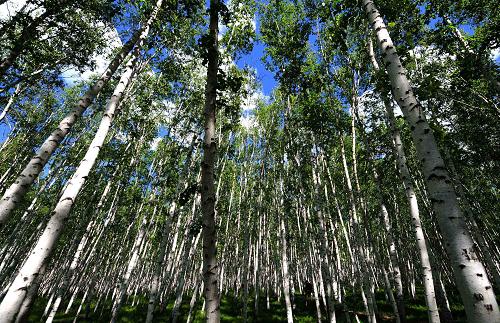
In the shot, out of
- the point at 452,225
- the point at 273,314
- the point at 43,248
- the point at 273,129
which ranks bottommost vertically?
the point at 273,314

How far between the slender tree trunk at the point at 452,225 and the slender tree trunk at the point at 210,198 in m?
2.51

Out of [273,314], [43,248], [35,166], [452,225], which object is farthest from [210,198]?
[273,314]

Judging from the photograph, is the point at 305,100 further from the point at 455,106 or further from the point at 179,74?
the point at 455,106

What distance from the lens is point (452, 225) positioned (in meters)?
2.61

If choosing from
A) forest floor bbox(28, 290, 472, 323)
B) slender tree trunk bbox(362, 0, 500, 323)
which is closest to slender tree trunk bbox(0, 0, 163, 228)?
slender tree trunk bbox(362, 0, 500, 323)

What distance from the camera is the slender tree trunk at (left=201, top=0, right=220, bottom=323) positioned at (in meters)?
2.96

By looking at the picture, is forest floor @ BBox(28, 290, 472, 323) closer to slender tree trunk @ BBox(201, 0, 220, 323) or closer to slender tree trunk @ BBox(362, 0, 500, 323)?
slender tree trunk @ BBox(362, 0, 500, 323)

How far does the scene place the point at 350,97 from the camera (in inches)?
407

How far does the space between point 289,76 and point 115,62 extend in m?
7.71

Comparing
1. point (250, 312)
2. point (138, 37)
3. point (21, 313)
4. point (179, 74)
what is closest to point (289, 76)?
point (179, 74)

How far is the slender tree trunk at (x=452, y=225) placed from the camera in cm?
226

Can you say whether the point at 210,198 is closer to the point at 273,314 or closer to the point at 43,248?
the point at 43,248

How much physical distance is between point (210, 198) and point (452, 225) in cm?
277

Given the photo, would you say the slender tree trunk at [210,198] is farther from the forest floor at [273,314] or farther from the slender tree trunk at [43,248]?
the forest floor at [273,314]
